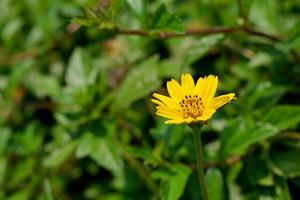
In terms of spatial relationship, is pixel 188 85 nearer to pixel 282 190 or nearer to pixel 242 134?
pixel 242 134

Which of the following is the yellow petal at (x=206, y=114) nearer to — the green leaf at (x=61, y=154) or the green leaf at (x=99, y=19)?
the green leaf at (x=99, y=19)

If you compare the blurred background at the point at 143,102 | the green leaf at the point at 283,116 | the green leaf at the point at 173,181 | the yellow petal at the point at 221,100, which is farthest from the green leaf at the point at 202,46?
the yellow petal at the point at 221,100

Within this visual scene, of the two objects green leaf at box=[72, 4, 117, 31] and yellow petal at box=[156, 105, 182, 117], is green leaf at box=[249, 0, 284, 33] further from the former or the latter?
yellow petal at box=[156, 105, 182, 117]

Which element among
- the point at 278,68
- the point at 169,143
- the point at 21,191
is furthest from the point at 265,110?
the point at 21,191

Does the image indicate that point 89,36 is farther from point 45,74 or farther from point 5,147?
point 5,147

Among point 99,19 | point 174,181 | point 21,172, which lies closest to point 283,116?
point 174,181
